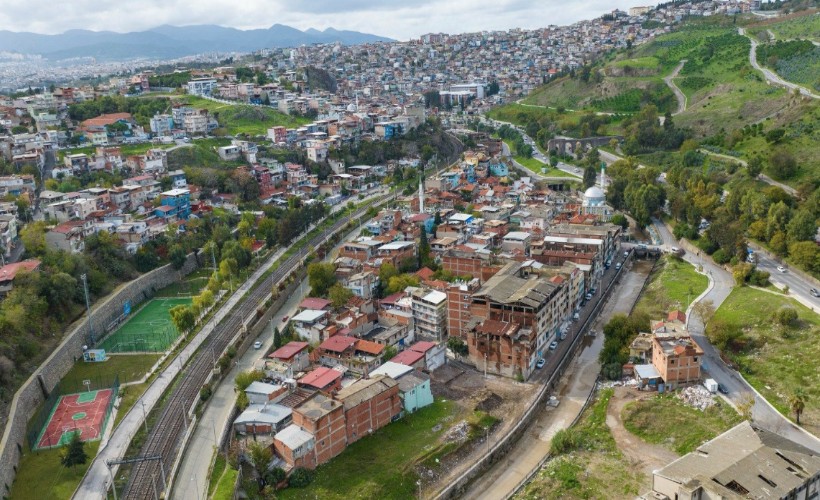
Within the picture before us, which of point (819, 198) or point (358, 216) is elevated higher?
point (819, 198)

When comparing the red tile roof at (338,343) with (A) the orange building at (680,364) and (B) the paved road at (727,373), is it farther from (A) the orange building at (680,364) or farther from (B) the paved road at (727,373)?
(B) the paved road at (727,373)

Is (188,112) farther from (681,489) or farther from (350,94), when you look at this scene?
(681,489)

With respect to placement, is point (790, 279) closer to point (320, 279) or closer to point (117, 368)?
Result: point (320, 279)

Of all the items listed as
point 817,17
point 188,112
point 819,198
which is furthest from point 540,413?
point 817,17

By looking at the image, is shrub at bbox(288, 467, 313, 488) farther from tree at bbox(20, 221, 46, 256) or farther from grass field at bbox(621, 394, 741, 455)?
A: tree at bbox(20, 221, 46, 256)

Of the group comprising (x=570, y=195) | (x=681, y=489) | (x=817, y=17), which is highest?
(x=817, y=17)
